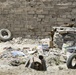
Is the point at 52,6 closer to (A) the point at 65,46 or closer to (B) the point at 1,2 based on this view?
(B) the point at 1,2

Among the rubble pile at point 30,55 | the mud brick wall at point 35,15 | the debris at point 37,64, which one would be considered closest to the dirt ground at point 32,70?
the rubble pile at point 30,55

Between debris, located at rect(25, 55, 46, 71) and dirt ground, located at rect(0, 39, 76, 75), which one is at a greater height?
debris, located at rect(25, 55, 46, 71)

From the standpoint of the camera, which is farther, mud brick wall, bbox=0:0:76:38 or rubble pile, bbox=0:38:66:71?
mud brick wall, bbox=0:0:76:38

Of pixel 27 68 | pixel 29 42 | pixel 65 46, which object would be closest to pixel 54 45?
pixel 65 46

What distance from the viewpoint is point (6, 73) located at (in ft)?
28.5

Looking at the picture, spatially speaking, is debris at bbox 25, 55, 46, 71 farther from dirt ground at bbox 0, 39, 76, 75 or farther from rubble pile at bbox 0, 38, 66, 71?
rubble pile at bbox 0, 38, 66, 71

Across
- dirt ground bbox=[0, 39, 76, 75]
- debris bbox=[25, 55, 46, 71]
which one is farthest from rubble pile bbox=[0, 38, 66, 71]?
debris bbox=[25, 55, 46, 71]

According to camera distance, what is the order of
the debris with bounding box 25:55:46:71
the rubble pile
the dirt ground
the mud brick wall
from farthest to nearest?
the mud brick wall
the rubble pile
the debris with bounding box 25:55:46:71
the dirt ground

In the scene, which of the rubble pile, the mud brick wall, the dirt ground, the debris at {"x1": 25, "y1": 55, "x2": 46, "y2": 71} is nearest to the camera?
the dirt ground

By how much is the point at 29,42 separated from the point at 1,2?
102 inches

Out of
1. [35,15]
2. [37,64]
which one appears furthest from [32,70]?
[35,15]

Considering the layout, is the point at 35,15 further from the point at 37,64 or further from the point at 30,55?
the point at 37,64

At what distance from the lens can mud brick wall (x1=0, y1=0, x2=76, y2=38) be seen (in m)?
16.5

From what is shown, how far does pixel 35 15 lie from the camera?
16.6m
